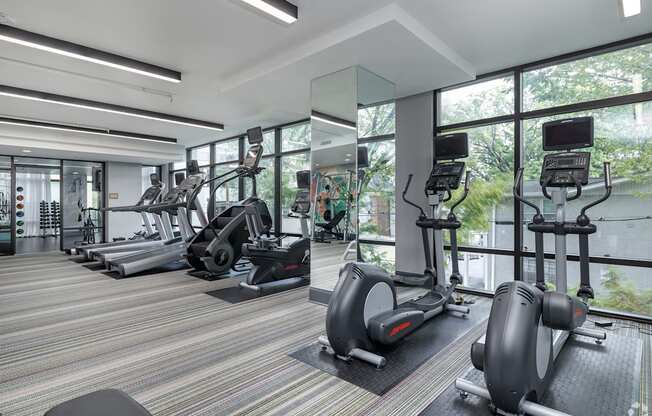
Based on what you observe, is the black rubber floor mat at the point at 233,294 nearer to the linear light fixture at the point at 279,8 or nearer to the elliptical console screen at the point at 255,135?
the elliptical console screen at the point at 255,135

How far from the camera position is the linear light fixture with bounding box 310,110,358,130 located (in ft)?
13.2

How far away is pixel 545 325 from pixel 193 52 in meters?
4.33

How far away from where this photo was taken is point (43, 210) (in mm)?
9859

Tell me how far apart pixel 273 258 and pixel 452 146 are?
2.78 meters

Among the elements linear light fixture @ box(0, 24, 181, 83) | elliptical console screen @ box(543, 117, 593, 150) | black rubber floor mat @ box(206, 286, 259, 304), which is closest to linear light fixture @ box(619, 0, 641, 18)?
elliptical console screen @ box(543, 117, 593, 150)

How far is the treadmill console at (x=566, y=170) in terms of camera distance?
280 cm

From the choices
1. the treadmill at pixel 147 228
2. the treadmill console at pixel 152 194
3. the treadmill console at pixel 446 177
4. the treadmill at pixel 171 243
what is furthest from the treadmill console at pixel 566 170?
the treadmill console at pixel 152 194

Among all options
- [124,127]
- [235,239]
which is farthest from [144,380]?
[124,127]

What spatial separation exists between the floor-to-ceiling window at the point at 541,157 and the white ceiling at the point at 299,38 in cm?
29

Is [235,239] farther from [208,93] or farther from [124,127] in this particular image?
[124,127]

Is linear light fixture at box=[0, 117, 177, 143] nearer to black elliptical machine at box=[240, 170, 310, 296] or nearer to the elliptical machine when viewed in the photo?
black elliptical machine at box=[240, 170, 310, 296]

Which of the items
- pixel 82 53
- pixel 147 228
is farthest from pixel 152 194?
pixel 82 53

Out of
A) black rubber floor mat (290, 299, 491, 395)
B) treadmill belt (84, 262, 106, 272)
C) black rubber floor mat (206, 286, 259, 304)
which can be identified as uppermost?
treadmill belt (84, 262, 106, 272)

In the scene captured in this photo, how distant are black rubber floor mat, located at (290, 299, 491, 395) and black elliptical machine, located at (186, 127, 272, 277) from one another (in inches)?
111
